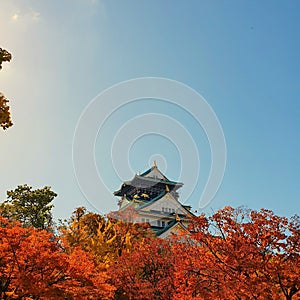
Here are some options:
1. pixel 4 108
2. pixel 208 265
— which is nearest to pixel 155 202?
pixel 208 265

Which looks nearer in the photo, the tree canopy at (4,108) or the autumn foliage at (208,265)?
the tree canopy at (4,108)

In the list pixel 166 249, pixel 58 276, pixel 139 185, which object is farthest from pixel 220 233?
pixel 139 185

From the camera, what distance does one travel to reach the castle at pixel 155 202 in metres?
37.3

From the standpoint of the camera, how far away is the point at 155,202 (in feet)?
133

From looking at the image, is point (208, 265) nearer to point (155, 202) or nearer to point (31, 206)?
point (31, 206)

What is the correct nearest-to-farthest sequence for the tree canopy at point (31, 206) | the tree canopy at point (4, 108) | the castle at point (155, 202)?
the tree canopy at point (4, 108) → the tree canopy at point (31, 206) → the castle at point (155, 202)

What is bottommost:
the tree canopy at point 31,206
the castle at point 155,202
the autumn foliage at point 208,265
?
the autumn foliage at point 208,265

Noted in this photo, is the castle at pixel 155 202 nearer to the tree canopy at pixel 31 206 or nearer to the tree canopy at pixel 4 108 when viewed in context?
the tree canopy at pixel 31 206

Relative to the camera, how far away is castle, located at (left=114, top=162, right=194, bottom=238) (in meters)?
37.3

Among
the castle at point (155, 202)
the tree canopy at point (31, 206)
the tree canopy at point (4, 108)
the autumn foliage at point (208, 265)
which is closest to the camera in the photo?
the tree canopy at point (4, 108)

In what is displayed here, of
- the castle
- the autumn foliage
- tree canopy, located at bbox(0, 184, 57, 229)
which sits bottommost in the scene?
the autumn foliage

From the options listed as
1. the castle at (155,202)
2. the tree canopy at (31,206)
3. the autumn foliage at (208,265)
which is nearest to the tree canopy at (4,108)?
the autumn foliage at (208,265)

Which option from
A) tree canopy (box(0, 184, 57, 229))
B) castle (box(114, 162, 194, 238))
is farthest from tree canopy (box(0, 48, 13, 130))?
castle (box(114, 162, 194, 238))

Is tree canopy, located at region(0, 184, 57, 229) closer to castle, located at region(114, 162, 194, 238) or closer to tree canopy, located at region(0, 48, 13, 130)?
castle, located at region(114, 162, 194, 238)
